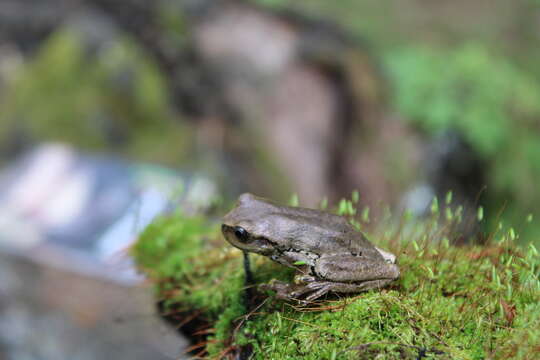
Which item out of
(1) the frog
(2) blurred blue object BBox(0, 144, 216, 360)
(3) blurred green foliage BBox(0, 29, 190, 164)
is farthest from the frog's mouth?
(3) blurred green foliage BBox(0, 29, 190, 164)

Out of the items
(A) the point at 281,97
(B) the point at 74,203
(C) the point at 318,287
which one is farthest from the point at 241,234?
(A) the point at 281,97

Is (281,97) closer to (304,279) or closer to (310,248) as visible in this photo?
(310,248)

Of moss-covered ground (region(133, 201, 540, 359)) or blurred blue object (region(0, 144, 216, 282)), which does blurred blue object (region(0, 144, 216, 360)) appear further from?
moss-covered ground (region(133, 201, 540, 359))

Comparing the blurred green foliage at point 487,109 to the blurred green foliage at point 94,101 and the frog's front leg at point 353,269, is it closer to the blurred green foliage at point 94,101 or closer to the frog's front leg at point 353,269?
the blurred green foliage at point 94,101

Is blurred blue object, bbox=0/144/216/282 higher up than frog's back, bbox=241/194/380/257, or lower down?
lower down

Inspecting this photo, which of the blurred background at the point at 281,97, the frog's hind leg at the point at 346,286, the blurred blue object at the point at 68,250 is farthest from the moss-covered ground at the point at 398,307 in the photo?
the blurred background at the point at 281,97

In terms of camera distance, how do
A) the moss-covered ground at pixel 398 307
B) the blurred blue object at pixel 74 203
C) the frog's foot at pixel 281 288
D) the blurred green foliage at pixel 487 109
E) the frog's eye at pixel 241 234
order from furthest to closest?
the blurred green foliage at pixel 487 109, the blurred blue object at pixel 74 203, the frog's eye at pixel 241 234, the frog's foot at pixel 281 288, the moss-covered ground at pixel 398 307
